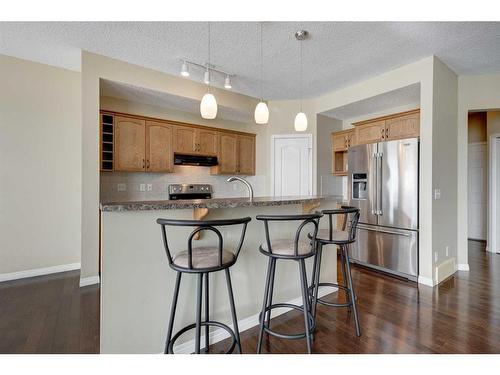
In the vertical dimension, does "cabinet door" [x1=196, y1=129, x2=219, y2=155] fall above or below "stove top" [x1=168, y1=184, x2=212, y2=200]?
above

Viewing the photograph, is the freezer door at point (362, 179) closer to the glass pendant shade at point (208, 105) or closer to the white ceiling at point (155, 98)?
the white ceiling at point (155, 98)

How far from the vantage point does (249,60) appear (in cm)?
310

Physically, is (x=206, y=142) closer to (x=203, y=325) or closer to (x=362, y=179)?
(x=362, y=179)

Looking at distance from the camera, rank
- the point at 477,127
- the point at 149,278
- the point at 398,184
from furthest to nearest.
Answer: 1. the point at 477,127
2. the point at 398,184
3. the point at 149,278

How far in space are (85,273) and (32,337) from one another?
110cm

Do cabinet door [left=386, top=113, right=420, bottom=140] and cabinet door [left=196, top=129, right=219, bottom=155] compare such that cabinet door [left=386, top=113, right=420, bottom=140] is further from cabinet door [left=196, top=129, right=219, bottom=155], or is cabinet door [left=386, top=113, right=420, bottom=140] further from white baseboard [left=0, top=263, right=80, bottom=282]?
white baseboard [left=0, top=263, right=80, bottom=282]

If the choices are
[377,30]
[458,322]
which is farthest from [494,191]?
[377,30]

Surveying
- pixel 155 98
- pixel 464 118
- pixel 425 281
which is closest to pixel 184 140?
pixel 155 98

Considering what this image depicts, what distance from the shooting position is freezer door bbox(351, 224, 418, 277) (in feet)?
10.1

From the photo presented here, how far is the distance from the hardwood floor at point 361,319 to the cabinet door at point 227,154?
2628 mm

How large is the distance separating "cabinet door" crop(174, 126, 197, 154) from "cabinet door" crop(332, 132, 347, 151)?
2555 millimetres

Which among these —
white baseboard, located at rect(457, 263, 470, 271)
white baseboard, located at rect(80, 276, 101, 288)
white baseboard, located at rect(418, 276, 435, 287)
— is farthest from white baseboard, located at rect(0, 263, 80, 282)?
white baseboard, located at rect(457, 263, 470, 271)

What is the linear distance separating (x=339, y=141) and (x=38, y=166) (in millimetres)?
4616

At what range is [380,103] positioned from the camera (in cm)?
388
